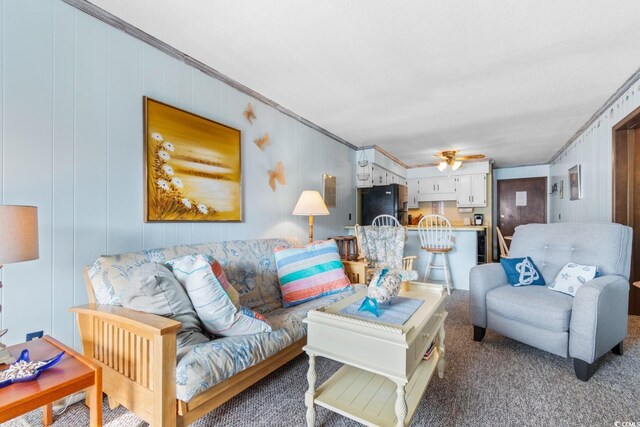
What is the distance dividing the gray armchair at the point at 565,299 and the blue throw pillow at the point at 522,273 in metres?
0.06

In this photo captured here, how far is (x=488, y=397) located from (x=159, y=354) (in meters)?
1.68

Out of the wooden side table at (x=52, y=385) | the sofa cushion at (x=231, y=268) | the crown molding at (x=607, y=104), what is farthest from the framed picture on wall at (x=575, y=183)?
the wooden side table at (x=52, y=385)

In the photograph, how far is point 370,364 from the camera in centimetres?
125

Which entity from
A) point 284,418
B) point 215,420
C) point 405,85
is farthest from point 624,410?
point 405,85

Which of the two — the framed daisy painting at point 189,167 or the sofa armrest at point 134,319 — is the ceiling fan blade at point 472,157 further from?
the sofa armrest at point 134,319

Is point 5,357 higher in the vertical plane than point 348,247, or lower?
lower

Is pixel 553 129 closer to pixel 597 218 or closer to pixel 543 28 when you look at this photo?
pixel 597 218

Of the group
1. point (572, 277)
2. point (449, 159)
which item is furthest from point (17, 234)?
point (449, 159)

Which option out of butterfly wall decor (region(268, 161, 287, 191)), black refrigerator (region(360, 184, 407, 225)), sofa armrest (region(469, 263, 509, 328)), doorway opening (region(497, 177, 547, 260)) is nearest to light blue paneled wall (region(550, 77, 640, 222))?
doorway opening (region(497, 177, 547, 260))

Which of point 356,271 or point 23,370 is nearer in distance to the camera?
point 23,370

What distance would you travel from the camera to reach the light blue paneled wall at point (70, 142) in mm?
1447

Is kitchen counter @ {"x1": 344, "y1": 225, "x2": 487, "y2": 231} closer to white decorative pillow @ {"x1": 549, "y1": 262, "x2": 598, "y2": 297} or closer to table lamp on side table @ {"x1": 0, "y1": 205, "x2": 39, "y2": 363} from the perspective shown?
white decorative pillow @ {"x1": 549, "y1": 262, "x2": 598, "y2": 297}

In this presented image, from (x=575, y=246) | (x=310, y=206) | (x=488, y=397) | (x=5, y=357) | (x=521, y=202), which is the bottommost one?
(x=488, y=397)

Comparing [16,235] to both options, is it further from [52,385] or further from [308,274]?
[308,274]
